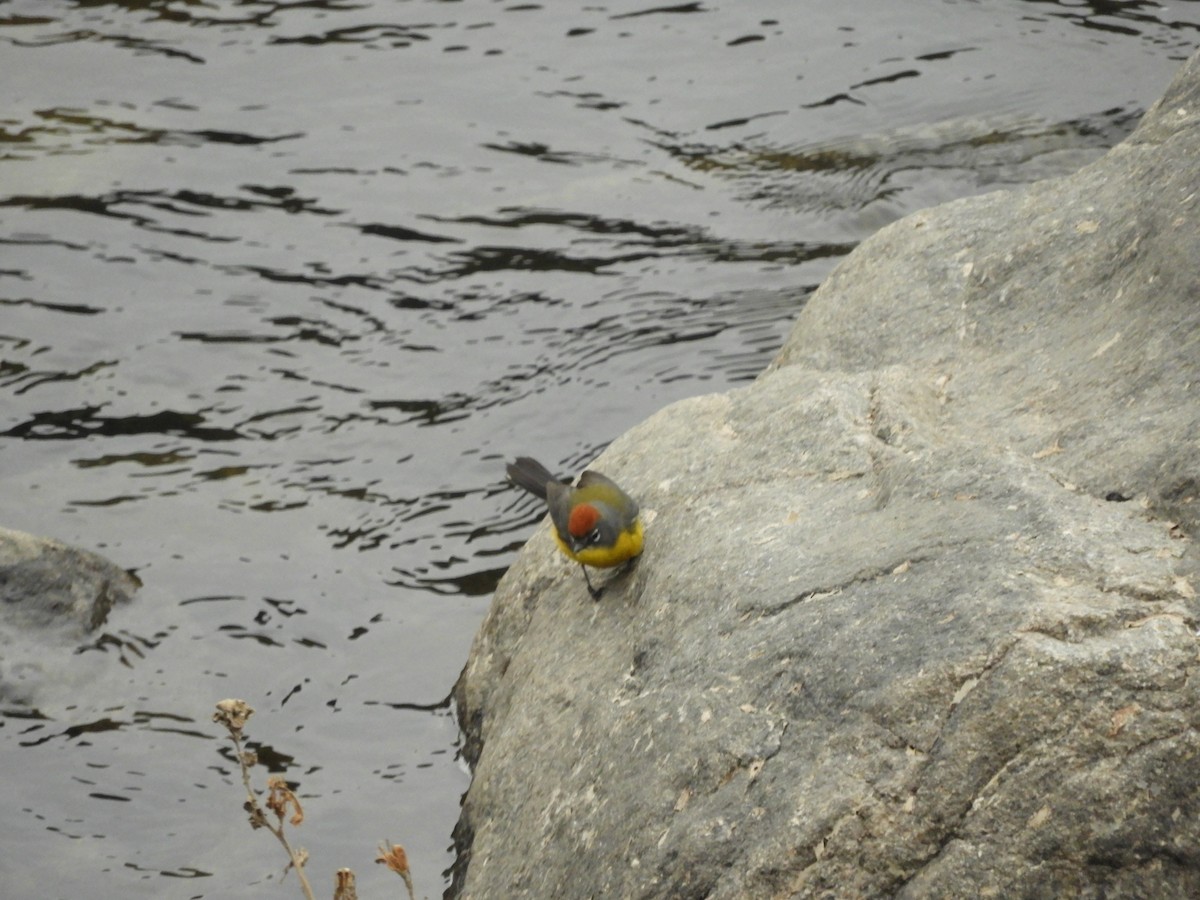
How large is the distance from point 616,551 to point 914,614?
123 cm

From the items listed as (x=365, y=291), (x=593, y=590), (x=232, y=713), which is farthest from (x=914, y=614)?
(x=365, y=291)

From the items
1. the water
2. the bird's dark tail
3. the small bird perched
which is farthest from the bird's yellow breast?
the water

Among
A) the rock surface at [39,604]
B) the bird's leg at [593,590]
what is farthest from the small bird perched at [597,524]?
the rock surface at [39,604]

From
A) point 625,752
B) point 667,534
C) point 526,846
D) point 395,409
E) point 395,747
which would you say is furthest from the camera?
point 395,409

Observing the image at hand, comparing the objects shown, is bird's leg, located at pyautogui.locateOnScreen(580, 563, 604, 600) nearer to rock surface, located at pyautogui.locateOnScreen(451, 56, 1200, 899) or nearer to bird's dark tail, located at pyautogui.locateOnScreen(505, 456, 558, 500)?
rock surface, located at pyautogui.locateOnScreen(451, 56, 1200, 899)

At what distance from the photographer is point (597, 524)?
418 centimetres

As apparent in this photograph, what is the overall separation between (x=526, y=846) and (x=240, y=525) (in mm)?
3354

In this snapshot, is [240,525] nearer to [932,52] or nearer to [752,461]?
[752,461]

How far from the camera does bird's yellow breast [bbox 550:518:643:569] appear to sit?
4.25m

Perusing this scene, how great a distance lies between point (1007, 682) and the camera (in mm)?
2986

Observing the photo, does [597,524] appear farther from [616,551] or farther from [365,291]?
[365,291]

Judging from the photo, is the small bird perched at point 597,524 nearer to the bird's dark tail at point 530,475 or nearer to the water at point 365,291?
the bird's dark tail at point 530,475

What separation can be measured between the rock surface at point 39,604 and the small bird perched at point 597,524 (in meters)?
2.59

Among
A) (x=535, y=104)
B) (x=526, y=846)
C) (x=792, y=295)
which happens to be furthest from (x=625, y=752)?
(x=535, y=104)
